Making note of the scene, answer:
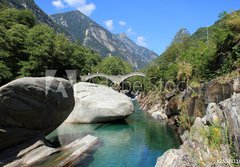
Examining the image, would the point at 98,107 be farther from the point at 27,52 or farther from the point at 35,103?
the point at 27,52

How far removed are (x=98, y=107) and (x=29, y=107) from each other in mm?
11883

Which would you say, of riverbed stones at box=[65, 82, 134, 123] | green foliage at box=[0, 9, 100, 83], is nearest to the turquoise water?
riverbed stones at box=[65, 82, 134, 123]

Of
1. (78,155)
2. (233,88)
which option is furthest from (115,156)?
(233,88)

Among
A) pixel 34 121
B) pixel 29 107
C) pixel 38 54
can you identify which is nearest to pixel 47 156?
pixel 34 121

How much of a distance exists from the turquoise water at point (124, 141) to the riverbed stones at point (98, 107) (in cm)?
88

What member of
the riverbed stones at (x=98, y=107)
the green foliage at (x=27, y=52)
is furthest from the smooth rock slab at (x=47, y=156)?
the green foliage at (x=27, y=52)

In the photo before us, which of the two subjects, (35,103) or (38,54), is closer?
(35,103)

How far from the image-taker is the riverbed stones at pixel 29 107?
13.8 m

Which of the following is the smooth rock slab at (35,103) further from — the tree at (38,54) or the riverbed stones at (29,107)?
the tree at (38,54)

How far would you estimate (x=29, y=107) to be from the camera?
14.6 m

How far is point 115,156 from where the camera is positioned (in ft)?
51.5

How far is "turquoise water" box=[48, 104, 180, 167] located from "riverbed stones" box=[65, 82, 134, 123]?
877mm

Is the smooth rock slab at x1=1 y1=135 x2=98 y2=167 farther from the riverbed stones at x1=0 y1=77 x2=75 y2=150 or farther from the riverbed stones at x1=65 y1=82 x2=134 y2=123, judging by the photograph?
the riverbed stones at x1=65 y1=82 x2=134 y2=123

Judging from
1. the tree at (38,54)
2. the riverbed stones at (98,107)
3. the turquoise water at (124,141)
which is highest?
the tree at (38,54)
